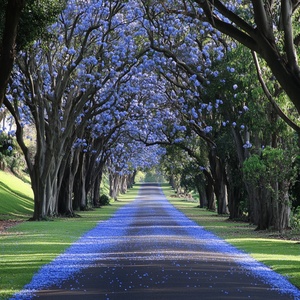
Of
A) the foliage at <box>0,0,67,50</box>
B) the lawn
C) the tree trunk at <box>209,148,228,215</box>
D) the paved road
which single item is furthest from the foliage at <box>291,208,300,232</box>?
the foliage at <box>0,0,67,50</box>

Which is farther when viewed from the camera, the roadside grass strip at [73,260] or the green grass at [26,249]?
the green grass at [26,249]

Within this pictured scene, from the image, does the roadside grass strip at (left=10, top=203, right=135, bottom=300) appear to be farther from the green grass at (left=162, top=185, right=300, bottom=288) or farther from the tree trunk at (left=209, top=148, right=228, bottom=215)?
the tree trunk at (left=209, top=148, right=228, bottom=215)

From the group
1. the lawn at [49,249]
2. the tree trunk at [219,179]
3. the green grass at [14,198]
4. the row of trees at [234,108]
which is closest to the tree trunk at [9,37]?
the lawn at [49,249]

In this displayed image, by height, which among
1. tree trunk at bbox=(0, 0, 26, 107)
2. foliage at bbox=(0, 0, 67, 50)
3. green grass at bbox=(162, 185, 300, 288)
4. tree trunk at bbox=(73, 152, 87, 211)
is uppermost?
foliage at bbox=(0, 0, 67, 50)

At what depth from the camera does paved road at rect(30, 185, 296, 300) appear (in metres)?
10.8

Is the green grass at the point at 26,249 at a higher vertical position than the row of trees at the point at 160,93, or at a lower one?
lower

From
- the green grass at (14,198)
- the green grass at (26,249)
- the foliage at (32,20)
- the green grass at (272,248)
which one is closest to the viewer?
the green grass at (26,249)

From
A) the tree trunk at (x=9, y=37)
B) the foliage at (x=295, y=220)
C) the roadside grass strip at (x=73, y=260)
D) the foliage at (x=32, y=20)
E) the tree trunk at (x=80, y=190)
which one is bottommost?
the roadside grass strip at (x=73, y=260)

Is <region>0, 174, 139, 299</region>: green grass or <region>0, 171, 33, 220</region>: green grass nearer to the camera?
<region>0, 174, 139, 299</region>: green grass

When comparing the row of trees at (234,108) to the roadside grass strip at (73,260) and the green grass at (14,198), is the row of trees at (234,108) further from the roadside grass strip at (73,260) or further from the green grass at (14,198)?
the green grass at (14,198)

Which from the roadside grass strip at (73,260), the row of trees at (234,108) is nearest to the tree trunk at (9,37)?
the roadside grass strip at (73,260)

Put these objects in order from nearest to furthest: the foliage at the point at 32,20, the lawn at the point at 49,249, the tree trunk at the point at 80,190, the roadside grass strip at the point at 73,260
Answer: the roadside grass strip at the point at 73,260
the lawn at the point at 49,249
the foliage at the point at 32,20
the tree trunk at the point at 80,190

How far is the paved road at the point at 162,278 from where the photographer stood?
10836 mm

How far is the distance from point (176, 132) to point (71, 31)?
14.5 m
